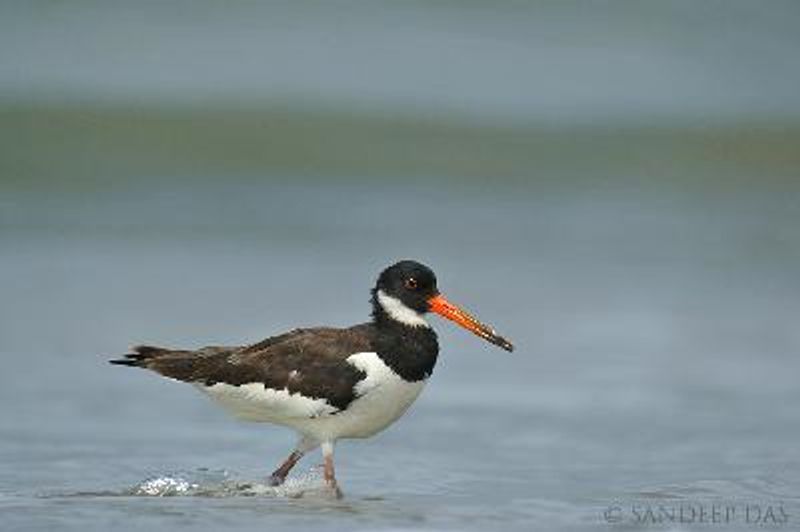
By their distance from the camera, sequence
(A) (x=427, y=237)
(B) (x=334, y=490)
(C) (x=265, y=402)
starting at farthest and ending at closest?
(A) (x=427, y=237)
(C) (x=265, y=402)
(B) (x=334, y=490)

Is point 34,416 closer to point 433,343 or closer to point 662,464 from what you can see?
point 433,343

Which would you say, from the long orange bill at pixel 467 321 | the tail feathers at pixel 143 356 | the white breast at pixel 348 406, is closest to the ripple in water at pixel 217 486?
the white breast at pixel 348 406

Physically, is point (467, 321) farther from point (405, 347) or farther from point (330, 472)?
point (330, 472)

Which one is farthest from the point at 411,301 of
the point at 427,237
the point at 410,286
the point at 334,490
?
the point at 427,237

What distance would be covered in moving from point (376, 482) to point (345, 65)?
58.3ft

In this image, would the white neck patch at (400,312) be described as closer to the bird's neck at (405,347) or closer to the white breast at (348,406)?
the bird's neck at (405,347)

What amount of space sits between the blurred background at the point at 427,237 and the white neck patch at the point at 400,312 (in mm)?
891

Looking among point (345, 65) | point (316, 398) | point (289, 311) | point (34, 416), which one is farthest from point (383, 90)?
point (316, 398)

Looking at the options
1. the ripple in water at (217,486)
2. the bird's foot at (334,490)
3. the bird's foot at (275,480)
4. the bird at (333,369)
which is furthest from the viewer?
the bird's foot at (275,480)

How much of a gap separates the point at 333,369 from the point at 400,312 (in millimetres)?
589

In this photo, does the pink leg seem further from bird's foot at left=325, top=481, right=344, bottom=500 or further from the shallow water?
the shallow water

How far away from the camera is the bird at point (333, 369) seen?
10914mm

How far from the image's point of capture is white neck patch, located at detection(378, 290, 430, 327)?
11.3m

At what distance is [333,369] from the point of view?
10.9 m
